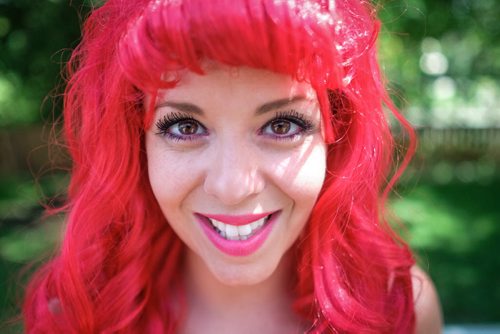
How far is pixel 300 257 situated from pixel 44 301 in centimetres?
66

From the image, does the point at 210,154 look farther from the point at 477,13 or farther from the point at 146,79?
the point at 477,13

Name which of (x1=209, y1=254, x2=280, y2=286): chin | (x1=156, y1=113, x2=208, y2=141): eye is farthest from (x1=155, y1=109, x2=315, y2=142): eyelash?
(x1=209, y1=254, x2=280, y2=286): chin

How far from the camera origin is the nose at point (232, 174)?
43.4 inches

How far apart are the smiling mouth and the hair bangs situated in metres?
0.31

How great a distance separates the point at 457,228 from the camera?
3916 mm

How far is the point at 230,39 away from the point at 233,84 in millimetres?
105

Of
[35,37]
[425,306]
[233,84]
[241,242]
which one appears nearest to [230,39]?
[233,84]

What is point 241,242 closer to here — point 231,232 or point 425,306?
point 231,232

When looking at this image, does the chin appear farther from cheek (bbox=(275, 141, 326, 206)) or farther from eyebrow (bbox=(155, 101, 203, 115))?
eyebrow (bbox=(155, 101, 203, 115))

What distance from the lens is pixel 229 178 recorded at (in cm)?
110

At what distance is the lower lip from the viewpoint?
1.21 m

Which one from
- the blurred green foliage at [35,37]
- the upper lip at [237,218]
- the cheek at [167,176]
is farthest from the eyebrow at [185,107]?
the blurred green foliage at [35,37]

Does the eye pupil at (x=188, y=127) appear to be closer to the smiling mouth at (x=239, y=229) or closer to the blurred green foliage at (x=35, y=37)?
the smiling mouth at (x=239, y=229)

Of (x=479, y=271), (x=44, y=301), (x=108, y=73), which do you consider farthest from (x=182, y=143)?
(x=479, y=271)
